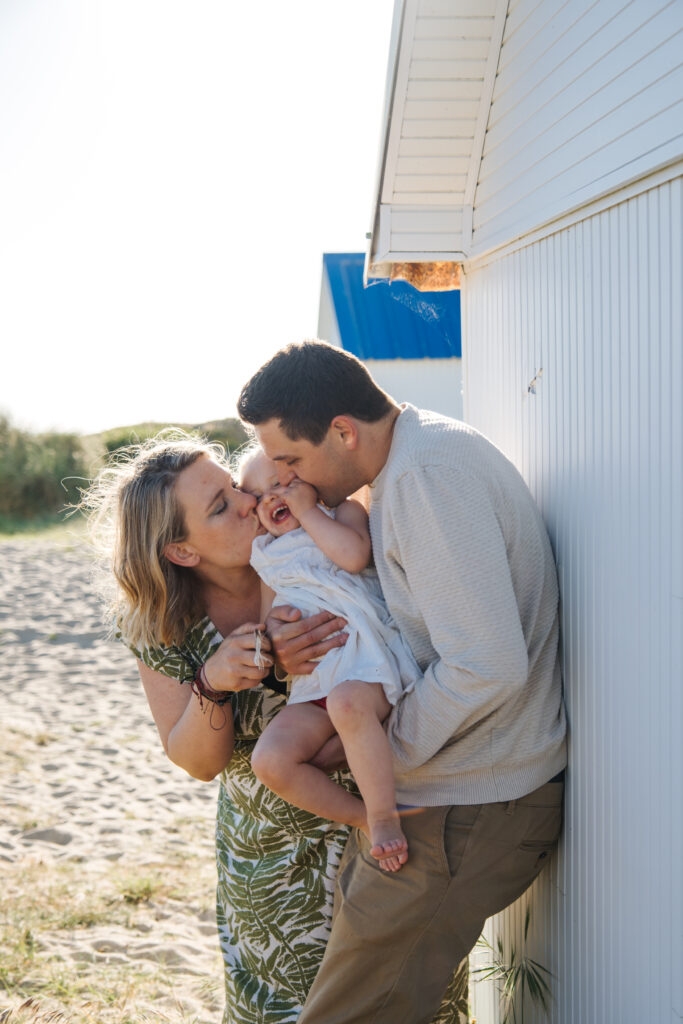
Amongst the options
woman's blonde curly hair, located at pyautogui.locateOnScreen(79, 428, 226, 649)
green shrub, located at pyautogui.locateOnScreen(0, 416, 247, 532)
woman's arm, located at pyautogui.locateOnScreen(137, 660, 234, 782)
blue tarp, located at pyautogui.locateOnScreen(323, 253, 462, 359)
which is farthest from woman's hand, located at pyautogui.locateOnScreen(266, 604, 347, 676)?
green shrub, located at pyautogui.locateOnScreen(0, 416, 247, 532)

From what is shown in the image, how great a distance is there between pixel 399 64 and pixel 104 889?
16.6ft

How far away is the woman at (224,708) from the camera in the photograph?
111 inches

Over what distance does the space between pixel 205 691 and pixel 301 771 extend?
0.41 m

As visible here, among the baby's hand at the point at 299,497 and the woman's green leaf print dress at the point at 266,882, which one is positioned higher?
the baby's hand at the point at 299,497

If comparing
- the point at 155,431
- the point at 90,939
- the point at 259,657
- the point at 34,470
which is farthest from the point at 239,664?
the point at 155,431

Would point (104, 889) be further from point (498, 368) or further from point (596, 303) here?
A: point (596, 303)

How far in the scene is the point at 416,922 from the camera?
2416 mm

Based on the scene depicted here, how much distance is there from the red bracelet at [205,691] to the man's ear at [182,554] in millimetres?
381

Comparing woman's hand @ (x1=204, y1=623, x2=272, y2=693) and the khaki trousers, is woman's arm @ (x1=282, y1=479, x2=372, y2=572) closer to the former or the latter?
woman's hand @ (x1=204, y1=623, x2=272, y2=693)

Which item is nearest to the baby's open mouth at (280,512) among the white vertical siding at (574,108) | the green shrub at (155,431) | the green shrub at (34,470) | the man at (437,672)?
the man at (437,672)

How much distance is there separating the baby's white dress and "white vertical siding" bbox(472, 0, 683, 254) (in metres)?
1.28

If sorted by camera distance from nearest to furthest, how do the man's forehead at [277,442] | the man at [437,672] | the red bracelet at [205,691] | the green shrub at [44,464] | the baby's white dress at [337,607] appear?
the man at [437,672] < the baby's white dress at [337,607] < the man's forehead at [277,442] < the red bracelet at [205,691] < the green shrub at [44,464]

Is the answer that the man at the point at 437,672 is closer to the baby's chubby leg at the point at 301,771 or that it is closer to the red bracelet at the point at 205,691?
the baby's chubby leg at the point at 301,771

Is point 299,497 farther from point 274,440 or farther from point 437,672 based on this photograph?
point 437,672
